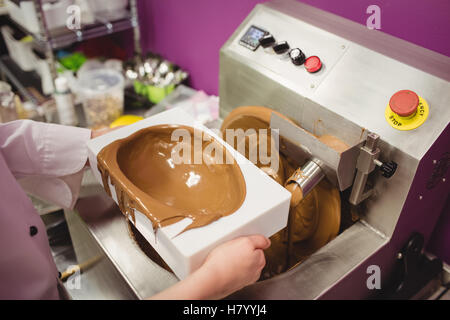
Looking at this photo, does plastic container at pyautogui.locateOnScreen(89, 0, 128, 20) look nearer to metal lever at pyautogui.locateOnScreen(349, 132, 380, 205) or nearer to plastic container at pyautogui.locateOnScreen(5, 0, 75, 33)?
plastic container at pyautogui.locateOnScreen(5, 0, 75, 33)

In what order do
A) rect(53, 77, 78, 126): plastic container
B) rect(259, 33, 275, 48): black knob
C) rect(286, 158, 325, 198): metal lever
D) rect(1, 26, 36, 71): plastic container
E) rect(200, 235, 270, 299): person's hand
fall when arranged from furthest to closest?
rect(1, 26, 36, 71): plastic container
rect(53, 77, 78, 126): plastic container
rect(259, 33, 275, 48): black knob
rect(286, 158, 325, 198): metal lever
rect(200, 235, 270, 299): person's hand

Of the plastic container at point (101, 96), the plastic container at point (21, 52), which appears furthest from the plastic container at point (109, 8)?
the plastic container at point (21, 52)

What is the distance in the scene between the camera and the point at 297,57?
1177 millimetres

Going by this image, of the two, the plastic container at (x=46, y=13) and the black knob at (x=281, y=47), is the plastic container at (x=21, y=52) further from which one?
the black knob at (x=281, y=47)

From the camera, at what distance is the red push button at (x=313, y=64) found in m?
1.15

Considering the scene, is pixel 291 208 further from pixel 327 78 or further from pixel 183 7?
pixel 183 7

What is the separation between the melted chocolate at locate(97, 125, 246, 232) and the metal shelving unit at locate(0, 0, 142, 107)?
1.20 m

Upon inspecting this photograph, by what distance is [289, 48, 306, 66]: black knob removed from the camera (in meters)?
1.18

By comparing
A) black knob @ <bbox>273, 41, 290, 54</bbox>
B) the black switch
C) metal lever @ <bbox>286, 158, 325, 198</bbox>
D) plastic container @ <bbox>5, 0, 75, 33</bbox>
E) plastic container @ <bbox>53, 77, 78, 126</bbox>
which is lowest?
plastic container @ <bbox>53, 77, 78, 126</bbox>

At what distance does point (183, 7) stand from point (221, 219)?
1578 mm

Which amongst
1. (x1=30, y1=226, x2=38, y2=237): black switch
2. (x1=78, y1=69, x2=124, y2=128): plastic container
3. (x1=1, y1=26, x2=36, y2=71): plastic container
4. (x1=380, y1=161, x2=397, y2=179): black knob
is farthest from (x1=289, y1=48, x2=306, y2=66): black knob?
(x1=1, y1=26, x2=36, y2=71): plastic container

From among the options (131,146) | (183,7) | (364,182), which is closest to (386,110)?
(364,182)

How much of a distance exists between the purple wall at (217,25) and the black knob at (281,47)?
0.30 m

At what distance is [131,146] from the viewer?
1.12m
